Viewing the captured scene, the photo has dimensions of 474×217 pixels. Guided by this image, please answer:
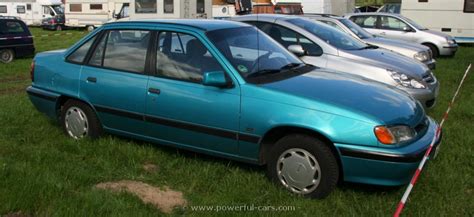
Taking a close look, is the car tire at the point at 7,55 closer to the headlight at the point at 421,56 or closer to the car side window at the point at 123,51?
the car side window at the point at 123,51

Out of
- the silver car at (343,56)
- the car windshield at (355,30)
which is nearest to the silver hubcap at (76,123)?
the silver car at (343,56)

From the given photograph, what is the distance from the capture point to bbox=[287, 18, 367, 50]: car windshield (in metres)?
7.73

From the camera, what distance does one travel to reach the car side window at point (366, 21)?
15.5 m

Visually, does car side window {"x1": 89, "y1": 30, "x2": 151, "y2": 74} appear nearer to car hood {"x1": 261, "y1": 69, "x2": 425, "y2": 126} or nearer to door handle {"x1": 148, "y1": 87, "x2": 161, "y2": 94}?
door handle {"x1": 148, "y1": 87, "x2": 161, "y2": 94}

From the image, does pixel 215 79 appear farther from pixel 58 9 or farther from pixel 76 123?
pixel 58 9

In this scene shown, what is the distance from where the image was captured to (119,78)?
5.03m

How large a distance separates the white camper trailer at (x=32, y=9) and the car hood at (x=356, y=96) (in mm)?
34455

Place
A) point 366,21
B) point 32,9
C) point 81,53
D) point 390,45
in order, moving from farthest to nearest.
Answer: point 32,9 → point 366,21 → point 390,45 → point 81,53

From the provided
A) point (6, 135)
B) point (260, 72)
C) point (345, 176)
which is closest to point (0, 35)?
point (6, 135)

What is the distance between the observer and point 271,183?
4.24 m

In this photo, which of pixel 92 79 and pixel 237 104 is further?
pixel 92 79

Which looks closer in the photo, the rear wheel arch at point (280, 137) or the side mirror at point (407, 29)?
the rear wheel arch at point (280, 137)

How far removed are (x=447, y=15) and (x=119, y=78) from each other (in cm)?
1723

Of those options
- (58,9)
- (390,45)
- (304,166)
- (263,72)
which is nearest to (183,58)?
(263,72)
